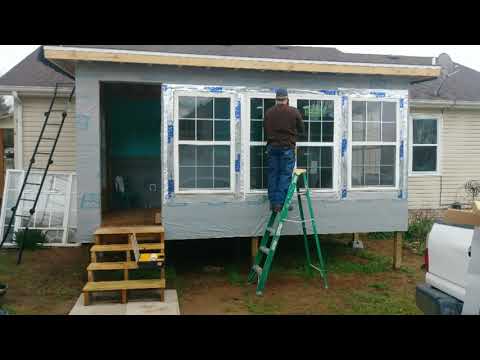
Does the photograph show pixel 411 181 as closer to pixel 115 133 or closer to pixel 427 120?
pixel 427 120

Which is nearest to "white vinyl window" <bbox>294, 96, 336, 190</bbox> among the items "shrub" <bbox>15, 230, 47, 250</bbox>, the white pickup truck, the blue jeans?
the blue jeans

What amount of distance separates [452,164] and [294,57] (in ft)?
18.7

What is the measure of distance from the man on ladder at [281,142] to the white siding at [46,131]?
4.83 meters

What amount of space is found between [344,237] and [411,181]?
7.36 ft

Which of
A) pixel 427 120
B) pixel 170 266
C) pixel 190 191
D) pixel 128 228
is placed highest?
pixel 427 120

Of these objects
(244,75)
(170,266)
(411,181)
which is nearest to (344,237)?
(411,181)

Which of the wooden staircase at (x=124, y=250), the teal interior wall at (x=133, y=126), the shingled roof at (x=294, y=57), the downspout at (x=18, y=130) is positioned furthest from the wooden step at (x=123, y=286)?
the downspout at (x=18, y=130)

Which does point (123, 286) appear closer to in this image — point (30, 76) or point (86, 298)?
point (86, 298)

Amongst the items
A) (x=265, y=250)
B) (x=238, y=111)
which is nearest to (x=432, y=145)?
(x=238, y=111)

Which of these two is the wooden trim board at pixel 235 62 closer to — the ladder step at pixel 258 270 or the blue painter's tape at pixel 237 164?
the blue painter's tape at pixel 237 164

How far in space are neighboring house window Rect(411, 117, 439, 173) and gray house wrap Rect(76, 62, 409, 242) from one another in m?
3.71

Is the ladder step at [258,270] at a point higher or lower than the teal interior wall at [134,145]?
lower

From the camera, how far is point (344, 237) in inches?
377

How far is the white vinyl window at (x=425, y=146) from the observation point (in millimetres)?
10328
